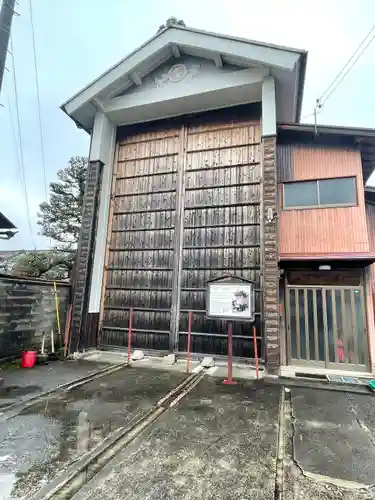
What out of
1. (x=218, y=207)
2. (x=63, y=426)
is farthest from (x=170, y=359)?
(x=218, y=207)

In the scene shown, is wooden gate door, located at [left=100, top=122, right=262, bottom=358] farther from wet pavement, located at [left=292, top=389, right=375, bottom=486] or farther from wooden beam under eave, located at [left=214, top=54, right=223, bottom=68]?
wet pavement, located at [left=292, top=389, right=375, bottom=486]

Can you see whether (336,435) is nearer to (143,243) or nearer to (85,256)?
(143,243)

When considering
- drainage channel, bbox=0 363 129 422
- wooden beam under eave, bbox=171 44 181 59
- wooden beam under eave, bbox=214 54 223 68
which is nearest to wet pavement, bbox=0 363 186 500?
drainage channel, bbox=0 363 129 422

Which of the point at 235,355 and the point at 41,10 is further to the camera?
the point at 41,10

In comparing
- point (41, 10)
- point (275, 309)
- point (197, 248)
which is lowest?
point (275, 309)

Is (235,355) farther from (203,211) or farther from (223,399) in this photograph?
(203,211)

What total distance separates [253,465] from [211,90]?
7551 millimetres

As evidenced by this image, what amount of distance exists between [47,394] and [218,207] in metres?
5.22

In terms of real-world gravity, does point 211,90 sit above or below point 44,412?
above

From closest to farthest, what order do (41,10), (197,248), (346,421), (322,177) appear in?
(346,421) < (322,177) < (197,248) < (41,10)

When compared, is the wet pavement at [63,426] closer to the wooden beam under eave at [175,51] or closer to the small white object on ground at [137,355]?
the small white object on ground at [137,355]

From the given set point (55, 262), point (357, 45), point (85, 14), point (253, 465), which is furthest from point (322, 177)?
point (85, 14)

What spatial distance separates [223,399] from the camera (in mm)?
3975

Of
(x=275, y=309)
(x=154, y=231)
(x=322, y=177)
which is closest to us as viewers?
(x=275, y=309)
